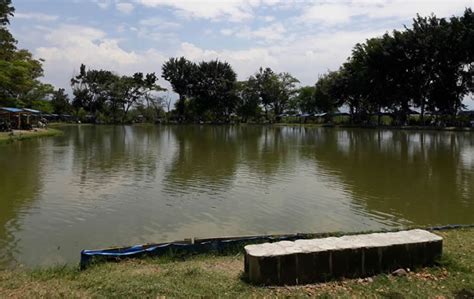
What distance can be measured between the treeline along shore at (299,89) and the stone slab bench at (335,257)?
30543 millimetres

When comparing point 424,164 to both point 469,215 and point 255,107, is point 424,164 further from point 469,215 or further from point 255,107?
point 255,107

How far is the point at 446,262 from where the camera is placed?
544cm

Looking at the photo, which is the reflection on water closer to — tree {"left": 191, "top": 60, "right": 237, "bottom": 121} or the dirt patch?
the dirt patch

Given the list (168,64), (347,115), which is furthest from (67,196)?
(168,64)

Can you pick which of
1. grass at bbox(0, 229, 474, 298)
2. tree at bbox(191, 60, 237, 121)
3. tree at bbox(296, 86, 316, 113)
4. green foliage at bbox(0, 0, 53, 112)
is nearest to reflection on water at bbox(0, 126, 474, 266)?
grass at bbox(0, 229, 474, 298)

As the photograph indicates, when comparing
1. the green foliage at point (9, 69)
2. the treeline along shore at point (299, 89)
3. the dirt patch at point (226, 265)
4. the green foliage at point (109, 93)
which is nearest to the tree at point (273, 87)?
the treeline along shore at point (299, 89)

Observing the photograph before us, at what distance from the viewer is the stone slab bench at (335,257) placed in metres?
4.82

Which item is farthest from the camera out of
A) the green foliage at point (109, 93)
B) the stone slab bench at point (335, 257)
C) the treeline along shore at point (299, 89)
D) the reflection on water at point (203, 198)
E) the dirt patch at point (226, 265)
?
the green foliage at point (109, 93)

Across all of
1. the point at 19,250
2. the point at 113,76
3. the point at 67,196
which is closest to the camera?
the point at 19,250

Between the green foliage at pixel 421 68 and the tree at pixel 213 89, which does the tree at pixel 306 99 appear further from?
the green foliage at pixel 421 68

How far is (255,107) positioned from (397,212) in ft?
224

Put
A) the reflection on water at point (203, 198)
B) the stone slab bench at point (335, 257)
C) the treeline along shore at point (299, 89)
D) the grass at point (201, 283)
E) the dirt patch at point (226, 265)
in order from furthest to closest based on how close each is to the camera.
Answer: the treeline along shore at point (299, 89), the reflection on water at point (203, 198), the dirt patch at point (226, 265), the stone slab bench at point (335, 257), the grass at point (201, 283)

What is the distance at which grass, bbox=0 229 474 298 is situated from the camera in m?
4.65

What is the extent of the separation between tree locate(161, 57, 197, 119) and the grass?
7135 cm
